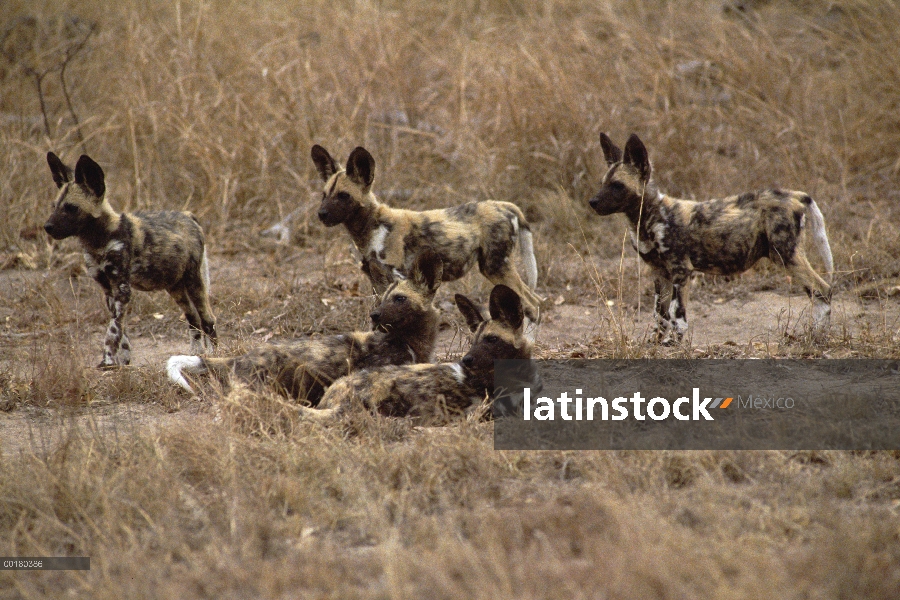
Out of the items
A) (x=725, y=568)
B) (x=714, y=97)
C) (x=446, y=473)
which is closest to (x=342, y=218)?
(x=446, y=473)

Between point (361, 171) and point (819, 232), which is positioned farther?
point (361, 171)

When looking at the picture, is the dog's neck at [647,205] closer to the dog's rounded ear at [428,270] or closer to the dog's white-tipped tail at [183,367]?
the dog's rounded ear at [428,270]

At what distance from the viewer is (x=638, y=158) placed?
5.80m

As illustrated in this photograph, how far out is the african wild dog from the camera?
5543 millimetres

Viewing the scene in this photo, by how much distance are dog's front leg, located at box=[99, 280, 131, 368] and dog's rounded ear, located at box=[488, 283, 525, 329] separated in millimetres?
2434

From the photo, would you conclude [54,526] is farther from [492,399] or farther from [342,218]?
[342,218]

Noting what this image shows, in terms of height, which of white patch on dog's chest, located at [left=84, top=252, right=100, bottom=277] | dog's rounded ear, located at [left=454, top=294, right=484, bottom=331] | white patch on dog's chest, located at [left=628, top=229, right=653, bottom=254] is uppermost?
white patch on dog's chest, located at [left=628, top=229, right=653, bottom=254]

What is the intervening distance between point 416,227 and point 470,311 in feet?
3.95

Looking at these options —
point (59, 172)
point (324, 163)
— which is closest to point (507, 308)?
point (324, 163)

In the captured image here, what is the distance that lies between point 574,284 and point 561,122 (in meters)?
1.90

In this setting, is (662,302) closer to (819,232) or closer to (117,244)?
(819,232)

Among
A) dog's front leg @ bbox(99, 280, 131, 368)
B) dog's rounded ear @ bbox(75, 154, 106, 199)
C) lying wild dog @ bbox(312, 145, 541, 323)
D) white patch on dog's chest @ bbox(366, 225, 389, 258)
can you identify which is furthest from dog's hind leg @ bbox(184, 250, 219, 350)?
white patch on dog's chest @ bbox(366, 225, 389, 258)

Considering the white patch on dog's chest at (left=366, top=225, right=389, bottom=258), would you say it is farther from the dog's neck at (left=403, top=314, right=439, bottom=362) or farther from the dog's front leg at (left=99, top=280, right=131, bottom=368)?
the dog's front leg at (left=99, top=280, right=131, bottom=368)

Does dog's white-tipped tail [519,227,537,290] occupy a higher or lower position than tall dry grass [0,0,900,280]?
lower
